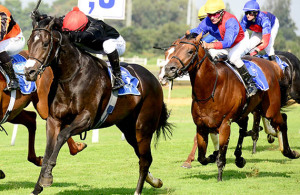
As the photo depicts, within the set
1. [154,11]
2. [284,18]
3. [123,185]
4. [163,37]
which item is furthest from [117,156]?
[154,11]

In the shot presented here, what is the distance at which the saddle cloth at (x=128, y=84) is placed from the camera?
24.6 ft

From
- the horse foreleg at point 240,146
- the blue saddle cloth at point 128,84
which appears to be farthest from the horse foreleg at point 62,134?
the horse foreleg at point 240,146

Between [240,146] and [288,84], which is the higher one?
[288,84]

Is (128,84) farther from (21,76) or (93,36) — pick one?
(21,76)

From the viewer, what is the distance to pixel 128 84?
7598 millimetres

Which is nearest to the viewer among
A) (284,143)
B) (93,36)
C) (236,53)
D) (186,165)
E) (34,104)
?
(93,36)

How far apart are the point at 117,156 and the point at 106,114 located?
4491 millimetres

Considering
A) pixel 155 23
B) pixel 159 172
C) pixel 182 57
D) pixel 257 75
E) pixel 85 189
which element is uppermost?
pixel 182 57

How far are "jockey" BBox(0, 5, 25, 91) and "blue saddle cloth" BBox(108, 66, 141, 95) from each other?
1276 mm

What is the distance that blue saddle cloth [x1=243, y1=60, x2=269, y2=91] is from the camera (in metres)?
9.36

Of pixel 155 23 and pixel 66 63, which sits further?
pixel 155 23

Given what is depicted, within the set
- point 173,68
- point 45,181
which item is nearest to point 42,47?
point 45,181

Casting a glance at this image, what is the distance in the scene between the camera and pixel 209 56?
863 centimetres

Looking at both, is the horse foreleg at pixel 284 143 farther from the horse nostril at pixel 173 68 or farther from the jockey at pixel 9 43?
the jockey at pixel 9 43
